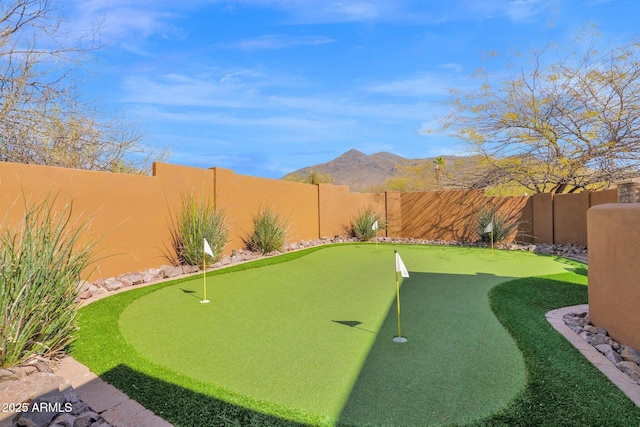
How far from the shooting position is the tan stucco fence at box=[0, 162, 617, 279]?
14.3ft

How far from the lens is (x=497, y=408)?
1781 millimetres

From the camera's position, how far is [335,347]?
8.43 ft

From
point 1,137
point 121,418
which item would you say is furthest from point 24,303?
point 1,137

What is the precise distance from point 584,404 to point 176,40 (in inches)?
315

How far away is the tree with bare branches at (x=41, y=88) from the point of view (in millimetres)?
5273

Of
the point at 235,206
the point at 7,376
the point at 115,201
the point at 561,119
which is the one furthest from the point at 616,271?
the point at 561,119

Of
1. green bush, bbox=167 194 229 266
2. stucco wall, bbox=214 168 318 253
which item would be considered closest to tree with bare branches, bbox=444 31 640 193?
stucco wall, bbox=214 168 318 253

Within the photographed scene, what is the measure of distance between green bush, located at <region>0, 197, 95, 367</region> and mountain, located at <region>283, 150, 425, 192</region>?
100.0 ft

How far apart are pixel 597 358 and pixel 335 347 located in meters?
2.06

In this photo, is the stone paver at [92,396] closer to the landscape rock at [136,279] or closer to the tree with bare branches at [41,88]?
the landscape rock at [136,279]

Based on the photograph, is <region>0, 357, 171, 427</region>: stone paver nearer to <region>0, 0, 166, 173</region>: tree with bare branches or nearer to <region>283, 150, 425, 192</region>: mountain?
<region>0, 0, 166, 173</region>: tree with bare branches

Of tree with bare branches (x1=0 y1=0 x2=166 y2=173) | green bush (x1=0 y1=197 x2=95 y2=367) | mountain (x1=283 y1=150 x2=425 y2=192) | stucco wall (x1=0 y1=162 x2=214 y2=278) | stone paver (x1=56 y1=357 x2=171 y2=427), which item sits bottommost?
stone paver (x1=56 y1=357 x2=171 y2=427)

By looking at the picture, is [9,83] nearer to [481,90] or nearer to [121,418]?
[121,418]

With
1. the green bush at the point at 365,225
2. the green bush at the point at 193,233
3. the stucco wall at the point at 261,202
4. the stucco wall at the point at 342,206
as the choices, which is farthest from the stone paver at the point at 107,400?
the green bush at the point at 365,225
